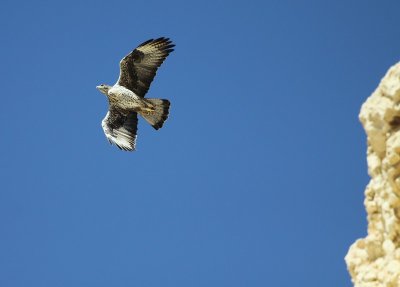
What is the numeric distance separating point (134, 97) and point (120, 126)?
930 mm

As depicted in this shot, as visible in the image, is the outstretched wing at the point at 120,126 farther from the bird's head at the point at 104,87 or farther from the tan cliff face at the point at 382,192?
the tan cliff face at the point at 382,192

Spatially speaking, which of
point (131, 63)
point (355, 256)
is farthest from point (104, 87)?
point (355, 256)

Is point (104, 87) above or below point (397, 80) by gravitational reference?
above

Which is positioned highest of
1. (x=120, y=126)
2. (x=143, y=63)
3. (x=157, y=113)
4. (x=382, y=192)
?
(x=143, y=63)

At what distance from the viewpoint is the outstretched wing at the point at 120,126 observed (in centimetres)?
1808

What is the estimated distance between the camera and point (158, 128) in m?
18.0

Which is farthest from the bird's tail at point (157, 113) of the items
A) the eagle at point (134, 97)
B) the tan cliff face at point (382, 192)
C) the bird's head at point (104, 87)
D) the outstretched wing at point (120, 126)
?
the tan cliff face at point (382, 192)

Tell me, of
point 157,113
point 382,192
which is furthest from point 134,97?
point 382,192

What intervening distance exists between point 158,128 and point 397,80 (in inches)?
471

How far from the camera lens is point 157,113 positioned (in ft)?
59.6

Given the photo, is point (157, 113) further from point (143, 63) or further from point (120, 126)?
point (143, 63)

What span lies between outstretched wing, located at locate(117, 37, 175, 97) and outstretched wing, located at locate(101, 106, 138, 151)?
28.3 inches

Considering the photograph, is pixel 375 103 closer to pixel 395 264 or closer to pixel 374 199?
pixel 374 199

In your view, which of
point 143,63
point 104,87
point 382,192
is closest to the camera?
point 382,192
